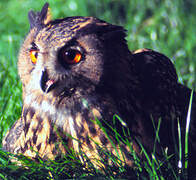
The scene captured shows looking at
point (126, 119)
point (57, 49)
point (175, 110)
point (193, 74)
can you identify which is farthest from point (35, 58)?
point (193, 74)

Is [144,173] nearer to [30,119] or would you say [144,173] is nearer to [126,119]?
[126,119]

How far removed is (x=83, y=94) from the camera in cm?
254

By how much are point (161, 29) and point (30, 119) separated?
128 inches

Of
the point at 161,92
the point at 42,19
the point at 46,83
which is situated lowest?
the point at 161,92

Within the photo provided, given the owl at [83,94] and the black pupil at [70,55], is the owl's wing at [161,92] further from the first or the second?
A: the black pupil at [70,55]

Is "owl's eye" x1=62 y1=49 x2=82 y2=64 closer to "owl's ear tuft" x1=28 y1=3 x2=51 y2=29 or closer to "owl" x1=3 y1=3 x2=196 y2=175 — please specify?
"owl" x1=3 y1=3 x2=196 y2=175

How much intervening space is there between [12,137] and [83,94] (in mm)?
939

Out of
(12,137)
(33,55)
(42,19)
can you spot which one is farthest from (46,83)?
(12,137)

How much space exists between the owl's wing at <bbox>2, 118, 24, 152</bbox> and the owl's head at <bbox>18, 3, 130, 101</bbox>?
62 centimetres

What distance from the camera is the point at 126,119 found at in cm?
264

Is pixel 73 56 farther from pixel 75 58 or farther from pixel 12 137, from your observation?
pixel 12 137

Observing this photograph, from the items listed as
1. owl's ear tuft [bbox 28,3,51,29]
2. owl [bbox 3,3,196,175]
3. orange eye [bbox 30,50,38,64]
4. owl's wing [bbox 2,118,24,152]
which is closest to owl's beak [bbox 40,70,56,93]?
owl [bbox 3,3,196,175]

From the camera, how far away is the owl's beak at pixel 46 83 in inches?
96.7

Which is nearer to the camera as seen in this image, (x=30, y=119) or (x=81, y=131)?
(x=81, y=131)
